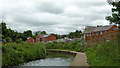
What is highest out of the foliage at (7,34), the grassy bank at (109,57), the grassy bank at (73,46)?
the foliage at (7,34)

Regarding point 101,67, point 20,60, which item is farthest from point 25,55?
point 101,67

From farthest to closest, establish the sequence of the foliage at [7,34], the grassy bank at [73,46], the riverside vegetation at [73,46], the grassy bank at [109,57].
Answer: the grassy bank at [73,46], the riverside vegetation at [73,46], the foliage at [7,34], the grassy bank at [109,57]

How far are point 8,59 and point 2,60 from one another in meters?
0.57

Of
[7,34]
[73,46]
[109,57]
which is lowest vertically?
[73,46]

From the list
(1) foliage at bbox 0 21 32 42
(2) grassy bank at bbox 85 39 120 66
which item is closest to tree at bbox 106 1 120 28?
Result: (2) grassy bank at bbox 85 39 120 66

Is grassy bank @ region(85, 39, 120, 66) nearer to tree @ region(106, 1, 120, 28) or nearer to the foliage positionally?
tree @ region(106, 1, 120, 28)

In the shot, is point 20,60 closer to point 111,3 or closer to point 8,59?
point 8,59

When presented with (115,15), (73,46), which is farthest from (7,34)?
(115,15)

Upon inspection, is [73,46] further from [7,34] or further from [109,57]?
[109,57]

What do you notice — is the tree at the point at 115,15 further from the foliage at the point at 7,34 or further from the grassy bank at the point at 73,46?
the grassy bank at the point at 73,46

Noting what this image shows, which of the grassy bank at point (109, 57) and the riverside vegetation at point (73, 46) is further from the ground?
the grassy bank at point (109, 57)

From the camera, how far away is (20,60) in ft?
37.6

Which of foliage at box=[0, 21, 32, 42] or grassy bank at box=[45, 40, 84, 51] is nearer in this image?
foliage at box=[0, 21, 32, 42]

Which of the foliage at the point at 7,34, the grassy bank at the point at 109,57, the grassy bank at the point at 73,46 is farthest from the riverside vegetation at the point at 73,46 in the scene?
the grassy bank at the point at 109,57
